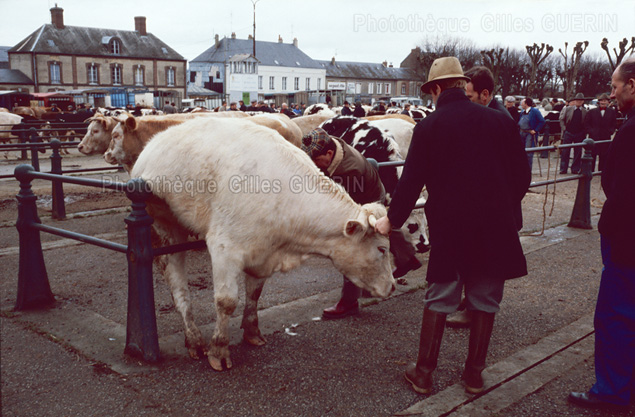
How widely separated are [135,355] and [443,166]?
2.46m

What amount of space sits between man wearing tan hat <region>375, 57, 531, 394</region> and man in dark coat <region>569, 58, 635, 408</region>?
1.64 ft

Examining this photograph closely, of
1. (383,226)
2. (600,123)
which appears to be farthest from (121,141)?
(600,123)

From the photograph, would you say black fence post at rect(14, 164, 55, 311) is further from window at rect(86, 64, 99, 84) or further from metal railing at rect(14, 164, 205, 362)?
window at rect(86, 64, 99, 84)

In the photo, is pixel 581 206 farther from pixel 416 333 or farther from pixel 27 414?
pixel 27 414

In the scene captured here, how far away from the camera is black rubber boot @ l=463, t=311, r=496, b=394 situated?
3.30m

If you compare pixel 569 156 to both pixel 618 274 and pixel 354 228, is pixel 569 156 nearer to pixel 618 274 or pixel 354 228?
pixel 618 274

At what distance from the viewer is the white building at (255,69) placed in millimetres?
72062

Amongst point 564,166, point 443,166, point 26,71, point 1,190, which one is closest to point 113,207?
point 1,190

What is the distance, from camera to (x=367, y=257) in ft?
11.9

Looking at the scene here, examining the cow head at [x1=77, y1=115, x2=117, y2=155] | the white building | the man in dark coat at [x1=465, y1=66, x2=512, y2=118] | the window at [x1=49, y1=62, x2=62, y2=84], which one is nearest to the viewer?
the man in dark coat at [x1=465, y1=66, x2=512, y2=118]

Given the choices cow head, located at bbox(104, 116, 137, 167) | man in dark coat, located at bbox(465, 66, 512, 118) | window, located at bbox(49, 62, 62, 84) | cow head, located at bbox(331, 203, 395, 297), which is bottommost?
cow head, located at bbox(331, 203, 395, 297)

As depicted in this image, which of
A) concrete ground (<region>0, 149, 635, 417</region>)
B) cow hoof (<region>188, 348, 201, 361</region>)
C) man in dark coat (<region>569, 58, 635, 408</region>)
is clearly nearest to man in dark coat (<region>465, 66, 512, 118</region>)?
man in dark coat (<region>569, 58, 635, 408</region>)

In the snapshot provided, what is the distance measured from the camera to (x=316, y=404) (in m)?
3.22

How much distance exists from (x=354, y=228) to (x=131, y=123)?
5.26 metres
